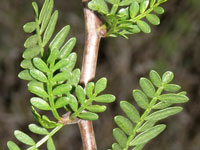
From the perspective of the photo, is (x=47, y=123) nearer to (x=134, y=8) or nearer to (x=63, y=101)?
(x=63, y=101)

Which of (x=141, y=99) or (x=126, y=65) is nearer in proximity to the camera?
(x=141, y=99)

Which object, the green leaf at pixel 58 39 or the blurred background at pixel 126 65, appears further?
the blurred background at pixel 126 65

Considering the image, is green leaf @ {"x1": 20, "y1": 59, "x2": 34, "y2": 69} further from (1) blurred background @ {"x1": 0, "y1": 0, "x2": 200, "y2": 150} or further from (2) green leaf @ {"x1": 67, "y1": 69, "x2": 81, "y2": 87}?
(1) blurred background @ {"x1": 0, "y1": 0, "x2": 200, "y2": 150}

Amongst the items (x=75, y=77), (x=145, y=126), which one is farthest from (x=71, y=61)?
(x=145, y=126)

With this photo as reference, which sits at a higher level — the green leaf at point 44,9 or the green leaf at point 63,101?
the green leaf at point 44,9

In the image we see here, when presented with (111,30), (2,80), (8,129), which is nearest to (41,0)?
(2,80)

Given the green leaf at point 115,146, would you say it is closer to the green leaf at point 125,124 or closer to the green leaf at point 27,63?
the green leaf at point 125,124

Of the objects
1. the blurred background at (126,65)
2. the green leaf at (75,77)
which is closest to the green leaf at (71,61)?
the green leaf at (75,77)

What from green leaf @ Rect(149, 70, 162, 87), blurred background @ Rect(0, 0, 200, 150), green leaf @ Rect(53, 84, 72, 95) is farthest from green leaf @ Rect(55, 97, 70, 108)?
blurred background @ Rect(0, 0, 200, 150)
